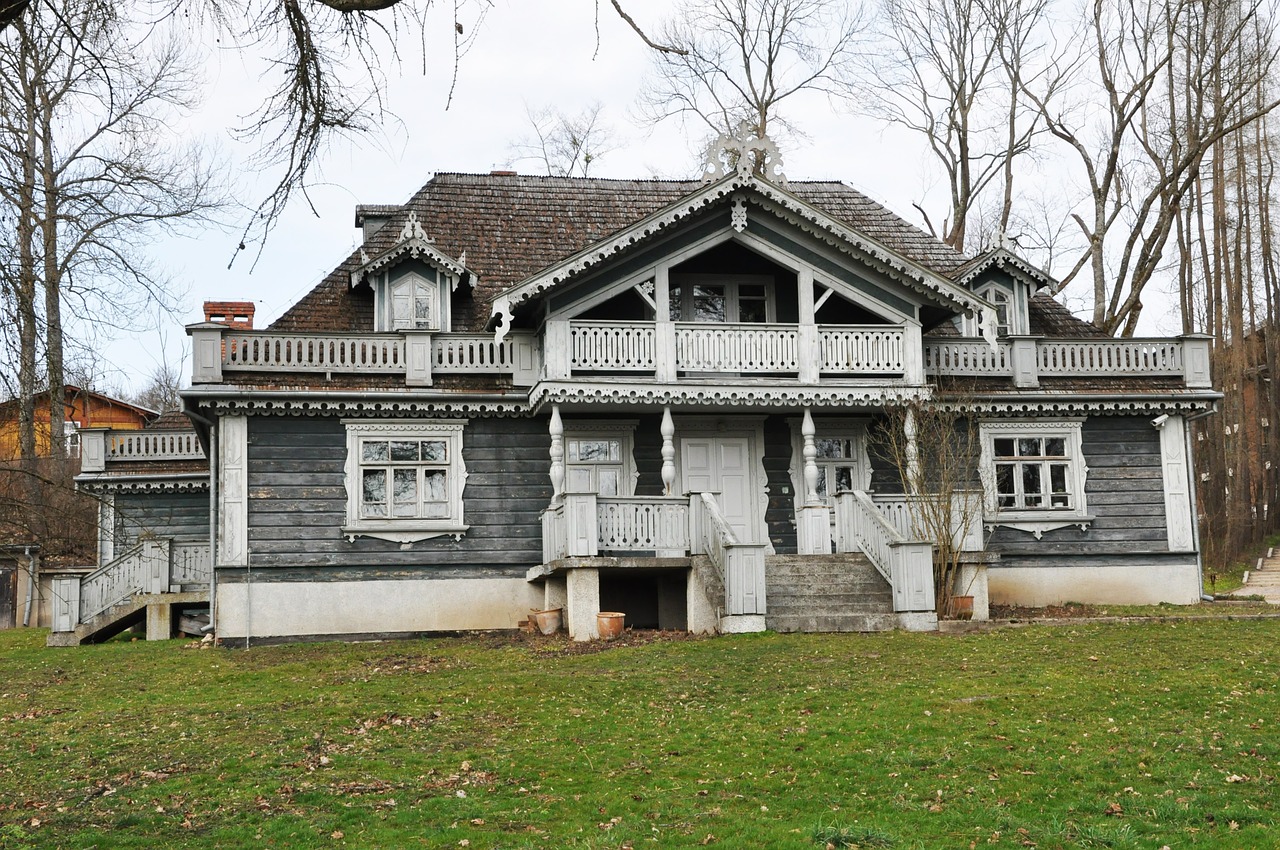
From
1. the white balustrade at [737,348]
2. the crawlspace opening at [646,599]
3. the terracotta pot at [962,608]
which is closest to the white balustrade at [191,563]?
the crawlspace opening at [646,599]

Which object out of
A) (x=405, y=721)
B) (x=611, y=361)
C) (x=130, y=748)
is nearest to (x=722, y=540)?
(x=611, y=361)

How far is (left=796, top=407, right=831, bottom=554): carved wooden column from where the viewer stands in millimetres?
20844

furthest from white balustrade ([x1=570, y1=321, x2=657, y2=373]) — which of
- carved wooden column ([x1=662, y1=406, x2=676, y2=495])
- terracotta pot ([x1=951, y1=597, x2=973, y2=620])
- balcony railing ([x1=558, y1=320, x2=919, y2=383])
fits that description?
terracotta pot ([x1=951, y1=597, x2=973, y2=620])

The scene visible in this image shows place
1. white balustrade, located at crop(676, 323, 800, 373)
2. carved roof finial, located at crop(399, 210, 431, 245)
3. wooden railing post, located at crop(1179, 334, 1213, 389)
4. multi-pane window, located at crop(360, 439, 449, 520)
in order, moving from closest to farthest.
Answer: white balustrade, located at crop(676, 323, 800, 373) < multi-pane window, located at crop(360, 439, 449, 520) < carved roof finial, located at crop(399, 210, 431, 245) < wooden railing post, located at crop(1179, 334, 1213, 389)

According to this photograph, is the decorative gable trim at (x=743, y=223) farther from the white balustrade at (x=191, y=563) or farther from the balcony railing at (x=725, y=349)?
the white balustrade at (x=191, y=563)

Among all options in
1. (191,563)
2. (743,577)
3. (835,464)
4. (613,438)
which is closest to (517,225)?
(613,438)

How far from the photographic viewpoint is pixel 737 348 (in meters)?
21.4

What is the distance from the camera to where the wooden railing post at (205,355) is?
69.2 ft

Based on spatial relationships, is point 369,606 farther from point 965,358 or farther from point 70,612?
point 965,358

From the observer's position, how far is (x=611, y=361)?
2105 centimetres

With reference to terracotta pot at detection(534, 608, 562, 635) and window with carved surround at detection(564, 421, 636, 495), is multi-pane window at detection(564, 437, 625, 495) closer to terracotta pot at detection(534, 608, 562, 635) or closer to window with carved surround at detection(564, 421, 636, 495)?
window with carved surround at detection(564, 421, 636, 495)

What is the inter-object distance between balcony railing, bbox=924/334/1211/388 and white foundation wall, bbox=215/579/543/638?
8743mm

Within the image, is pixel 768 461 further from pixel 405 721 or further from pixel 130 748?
pixel 130 748

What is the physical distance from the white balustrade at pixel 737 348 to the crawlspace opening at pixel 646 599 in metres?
3.52
